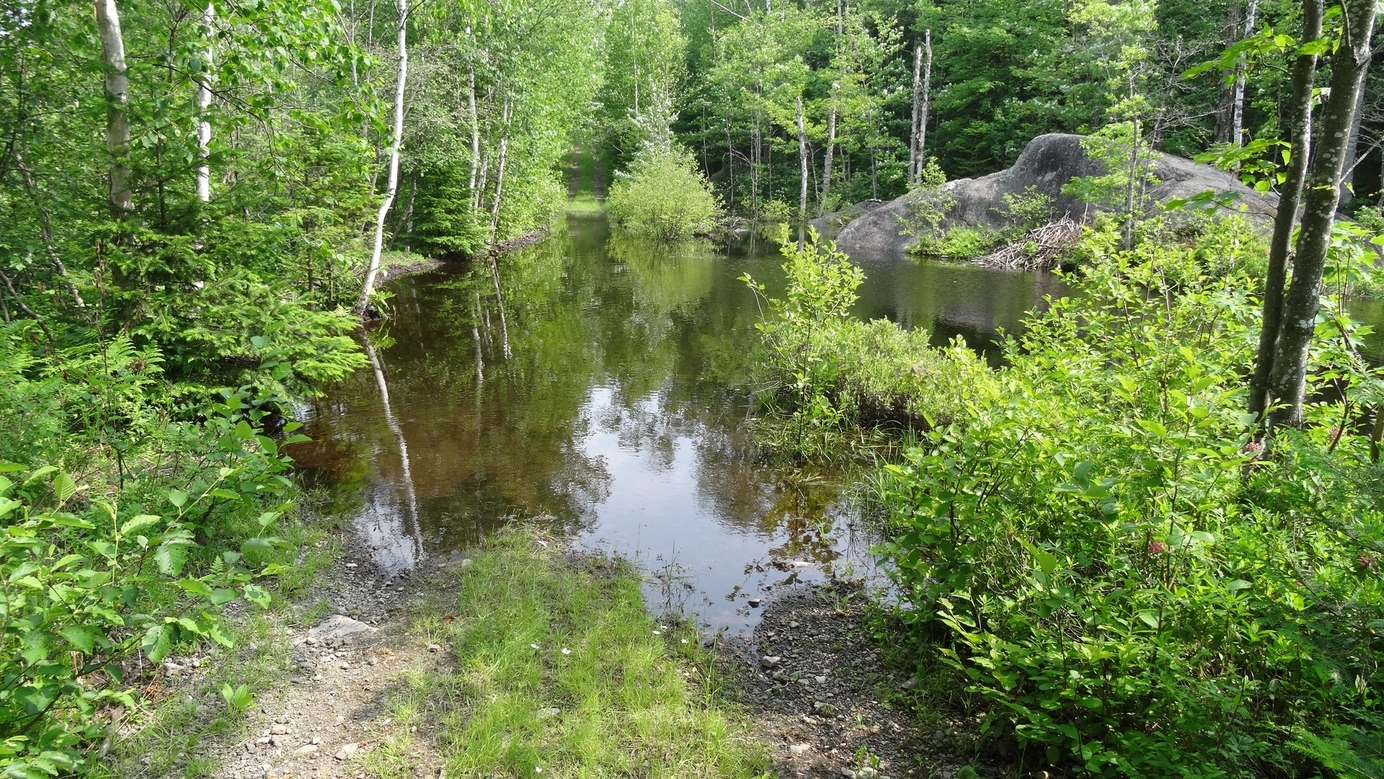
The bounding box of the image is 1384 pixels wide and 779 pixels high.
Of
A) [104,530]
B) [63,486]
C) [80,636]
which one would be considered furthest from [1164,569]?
[104,530]

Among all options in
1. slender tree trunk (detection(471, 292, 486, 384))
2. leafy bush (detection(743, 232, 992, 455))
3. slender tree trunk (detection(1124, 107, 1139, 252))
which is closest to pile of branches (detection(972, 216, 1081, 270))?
slender tree trunk (detection(1124, 107, 1139, 252))

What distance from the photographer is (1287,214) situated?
3469mm

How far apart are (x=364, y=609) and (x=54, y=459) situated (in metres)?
1.96

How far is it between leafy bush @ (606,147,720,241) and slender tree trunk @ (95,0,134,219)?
2397cm

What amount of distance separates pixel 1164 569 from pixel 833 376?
5309 millimetres

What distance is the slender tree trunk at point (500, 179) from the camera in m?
21.2

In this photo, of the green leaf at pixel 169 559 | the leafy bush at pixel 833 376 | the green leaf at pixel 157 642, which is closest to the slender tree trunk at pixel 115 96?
the green leaf at pixel 169 559

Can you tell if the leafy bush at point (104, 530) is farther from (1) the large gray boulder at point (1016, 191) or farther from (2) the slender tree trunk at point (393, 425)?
(1) the large gray boulder at point (1016, 191)

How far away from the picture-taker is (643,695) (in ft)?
12.6

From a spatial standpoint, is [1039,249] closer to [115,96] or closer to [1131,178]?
[1131,178]

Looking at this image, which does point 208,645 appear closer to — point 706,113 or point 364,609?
point 364,609

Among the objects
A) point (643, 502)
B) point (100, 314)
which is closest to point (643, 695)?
point (643, 502)

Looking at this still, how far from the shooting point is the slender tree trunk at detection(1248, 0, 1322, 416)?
3357mm

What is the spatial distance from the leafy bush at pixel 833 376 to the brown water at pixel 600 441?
673mm
